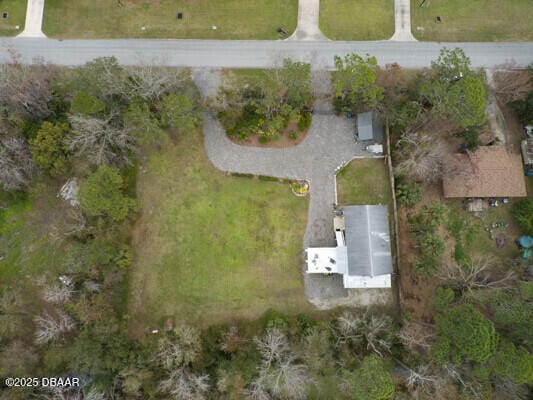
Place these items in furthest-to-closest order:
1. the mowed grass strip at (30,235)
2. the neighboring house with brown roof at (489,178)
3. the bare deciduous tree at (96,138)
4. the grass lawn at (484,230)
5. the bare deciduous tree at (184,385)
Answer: the grass lawn at (484,230) → the mowed grass strip at (30,235) → the neighboring house with brown roof at (489,178) → the bare deciduous tree at (96,138) → the bare deciduous tree at (184,385)

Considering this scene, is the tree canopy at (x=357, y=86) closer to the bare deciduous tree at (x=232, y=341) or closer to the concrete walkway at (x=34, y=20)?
the bare deciduous tree at (x=232, y=341)

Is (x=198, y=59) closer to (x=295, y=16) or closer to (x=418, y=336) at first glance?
(x=295, y=16)

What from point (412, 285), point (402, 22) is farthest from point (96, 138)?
point (402, 22)

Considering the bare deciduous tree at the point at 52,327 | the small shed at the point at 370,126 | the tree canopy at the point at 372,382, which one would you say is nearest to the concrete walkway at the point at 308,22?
the small shed at the point at 370,126

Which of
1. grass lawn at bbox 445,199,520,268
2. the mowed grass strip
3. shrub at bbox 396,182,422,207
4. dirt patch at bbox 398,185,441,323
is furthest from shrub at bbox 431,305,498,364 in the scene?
the mowed grass strip

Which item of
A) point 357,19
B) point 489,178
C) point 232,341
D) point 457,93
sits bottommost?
point 232,341

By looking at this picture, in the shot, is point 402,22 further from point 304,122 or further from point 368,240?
point 368,240
